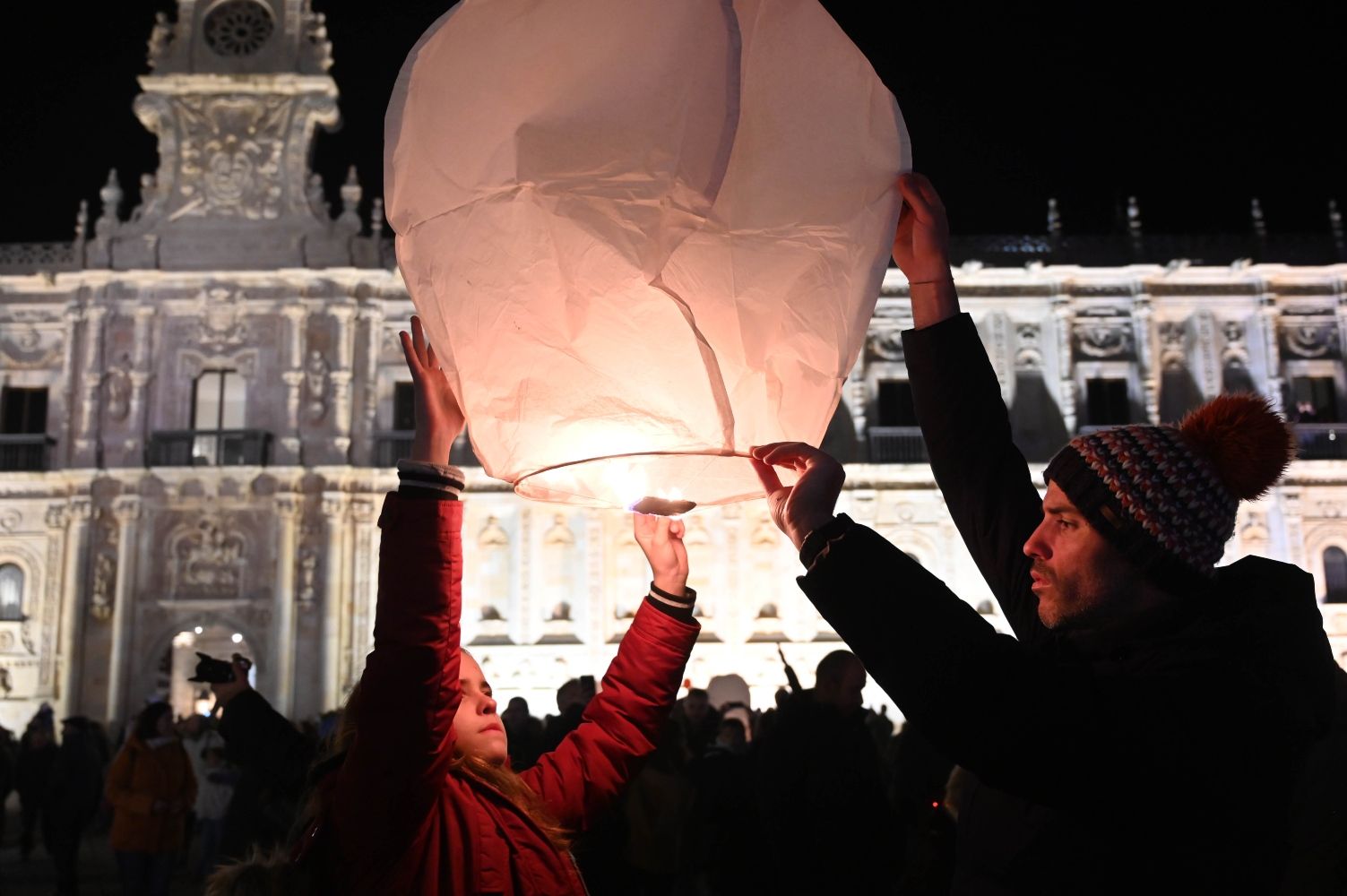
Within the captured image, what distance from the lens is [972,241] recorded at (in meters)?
24.9

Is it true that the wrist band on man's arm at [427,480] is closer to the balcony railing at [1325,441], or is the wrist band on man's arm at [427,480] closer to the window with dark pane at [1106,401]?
the window with dark pane at [1106,401]

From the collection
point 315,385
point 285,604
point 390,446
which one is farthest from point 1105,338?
point 285,604

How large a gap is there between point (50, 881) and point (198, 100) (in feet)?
52.2

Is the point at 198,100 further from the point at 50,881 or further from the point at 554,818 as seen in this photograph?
the point at 554,818

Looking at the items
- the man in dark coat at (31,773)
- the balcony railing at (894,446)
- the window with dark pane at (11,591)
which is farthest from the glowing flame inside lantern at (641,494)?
the window with dark pane at (11,591)

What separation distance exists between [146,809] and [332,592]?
1359 centimetres

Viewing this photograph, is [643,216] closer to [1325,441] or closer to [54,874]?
[54,874]

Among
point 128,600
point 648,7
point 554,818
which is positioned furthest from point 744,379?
point 128,600

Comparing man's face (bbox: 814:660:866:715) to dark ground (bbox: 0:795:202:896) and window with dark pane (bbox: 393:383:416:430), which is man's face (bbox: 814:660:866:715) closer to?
dark ground (bbox: 0:795:202:896)

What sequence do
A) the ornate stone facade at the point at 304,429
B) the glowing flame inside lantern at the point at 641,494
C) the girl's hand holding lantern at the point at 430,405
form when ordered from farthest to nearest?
1. the ornate stone facade at the point at 304,429
2. the glowing flame inside lantern at the point at 641,494
3. the girl's hand holding lantern at the point at 430,405

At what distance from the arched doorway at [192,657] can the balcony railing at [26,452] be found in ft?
13.0

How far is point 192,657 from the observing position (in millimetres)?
24641

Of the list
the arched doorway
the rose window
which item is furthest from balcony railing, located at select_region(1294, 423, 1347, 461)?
the rose window

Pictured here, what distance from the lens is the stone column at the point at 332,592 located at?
21.4 metres
